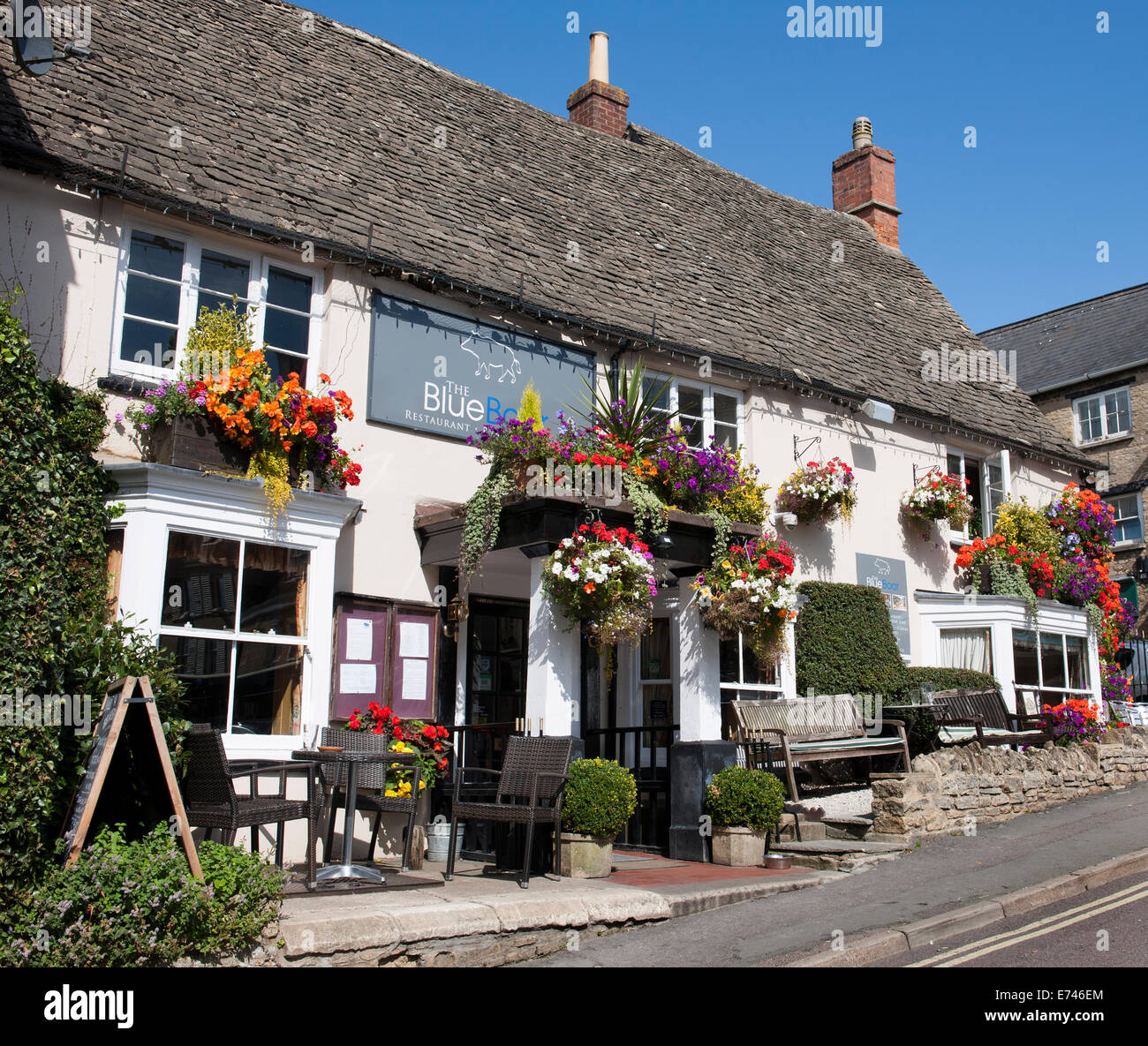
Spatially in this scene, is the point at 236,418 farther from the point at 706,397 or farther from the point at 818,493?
the point at 818,493

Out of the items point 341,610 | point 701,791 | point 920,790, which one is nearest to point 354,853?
point 341,610

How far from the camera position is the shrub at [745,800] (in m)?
9.28

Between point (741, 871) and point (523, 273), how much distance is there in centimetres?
666

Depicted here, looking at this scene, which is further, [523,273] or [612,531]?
[523,273]

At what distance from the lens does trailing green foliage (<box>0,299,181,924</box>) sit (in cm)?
564

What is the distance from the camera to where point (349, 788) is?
7266 mm

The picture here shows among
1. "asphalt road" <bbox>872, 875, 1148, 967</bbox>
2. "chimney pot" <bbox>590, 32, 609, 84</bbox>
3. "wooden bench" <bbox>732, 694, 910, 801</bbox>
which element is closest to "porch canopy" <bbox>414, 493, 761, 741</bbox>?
"wooden bench" <bbox>732, 694, 910, 801</bbox>

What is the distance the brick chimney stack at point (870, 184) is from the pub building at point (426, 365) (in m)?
4.92

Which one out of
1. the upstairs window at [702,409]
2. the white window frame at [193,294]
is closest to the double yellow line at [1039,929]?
the upstairs window at [702,409]

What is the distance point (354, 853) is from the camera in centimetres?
905

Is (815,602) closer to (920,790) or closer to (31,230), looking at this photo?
(920,790)
